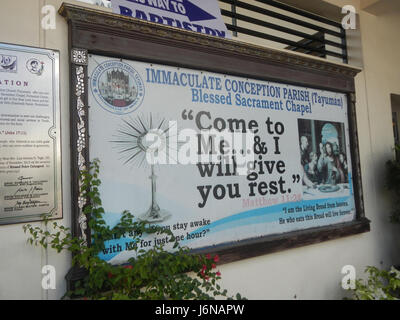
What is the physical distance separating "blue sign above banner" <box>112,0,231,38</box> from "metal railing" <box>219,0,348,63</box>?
0.25 meters

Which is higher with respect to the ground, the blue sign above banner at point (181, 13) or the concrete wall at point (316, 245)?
the blue sign above banner at point (181, 13)

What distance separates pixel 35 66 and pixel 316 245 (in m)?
2.84

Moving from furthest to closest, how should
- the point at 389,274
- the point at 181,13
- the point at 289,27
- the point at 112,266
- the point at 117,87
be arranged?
the point at 289,27 → the point at 389,274 → the point at 181,13 → the point at 117,87 → the point at 112,266

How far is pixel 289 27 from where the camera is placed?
11.1 feet

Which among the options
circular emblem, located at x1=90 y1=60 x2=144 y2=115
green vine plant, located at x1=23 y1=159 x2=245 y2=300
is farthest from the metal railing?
green vine plant, located at x1=23 y1=159 x2=245 y2=300

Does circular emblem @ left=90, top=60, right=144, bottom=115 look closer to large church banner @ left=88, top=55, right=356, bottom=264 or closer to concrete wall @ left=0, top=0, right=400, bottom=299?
large church banner @ left=88, top=55, right=356, bottom=264

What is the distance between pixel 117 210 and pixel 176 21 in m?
1.51

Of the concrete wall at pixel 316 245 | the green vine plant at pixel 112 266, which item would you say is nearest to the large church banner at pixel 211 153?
the green vine plant at pixel 112 266

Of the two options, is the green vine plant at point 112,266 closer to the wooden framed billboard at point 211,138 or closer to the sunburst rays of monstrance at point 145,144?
the wooden framed billboard at point 211,138

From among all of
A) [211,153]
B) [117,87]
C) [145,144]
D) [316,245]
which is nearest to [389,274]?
[316,245]

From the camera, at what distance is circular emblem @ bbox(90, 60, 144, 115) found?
6.84ft

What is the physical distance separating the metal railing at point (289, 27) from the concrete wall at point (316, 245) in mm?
295

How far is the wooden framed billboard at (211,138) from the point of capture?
2059 mm

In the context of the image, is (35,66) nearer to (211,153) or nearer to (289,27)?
(211,153)
